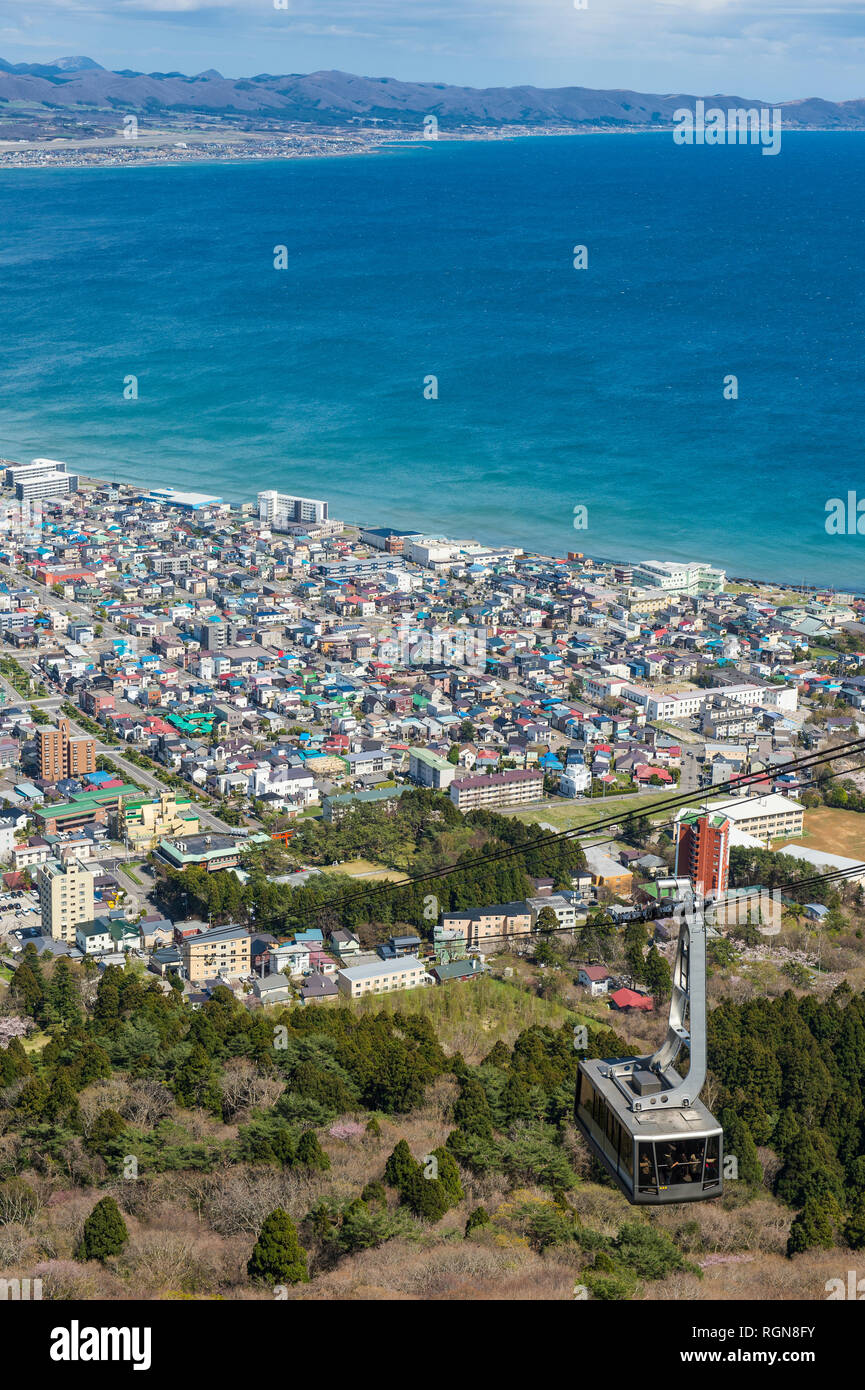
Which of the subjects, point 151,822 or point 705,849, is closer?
point 705,849

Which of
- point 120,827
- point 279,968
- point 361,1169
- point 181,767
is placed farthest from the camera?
point 181,767

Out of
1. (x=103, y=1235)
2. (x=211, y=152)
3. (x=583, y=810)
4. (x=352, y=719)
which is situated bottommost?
(x=583, y=810)

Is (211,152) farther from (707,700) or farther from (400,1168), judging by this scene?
(400,1168)

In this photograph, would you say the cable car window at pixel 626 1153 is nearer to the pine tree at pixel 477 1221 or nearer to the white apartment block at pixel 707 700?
the pine tree at pixel 477 1221

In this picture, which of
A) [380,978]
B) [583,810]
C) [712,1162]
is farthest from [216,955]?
[712,1162]

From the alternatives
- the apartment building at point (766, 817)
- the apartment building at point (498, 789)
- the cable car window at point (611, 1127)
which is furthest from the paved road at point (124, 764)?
the cable car window at point (611, 1127)

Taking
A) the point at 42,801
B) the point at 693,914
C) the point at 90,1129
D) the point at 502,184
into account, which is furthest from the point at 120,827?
the point at 502,184

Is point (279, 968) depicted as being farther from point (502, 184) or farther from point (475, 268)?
point (502, 184)
